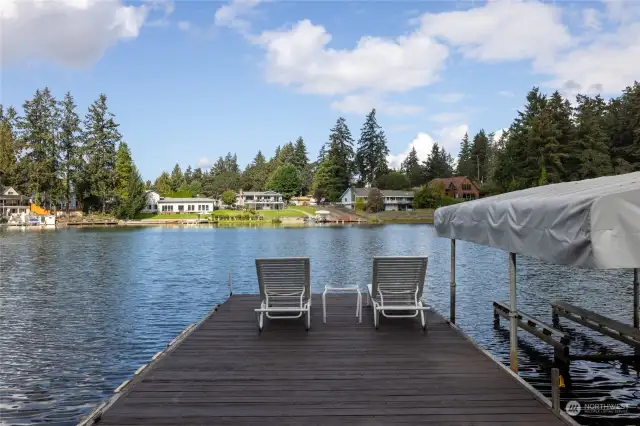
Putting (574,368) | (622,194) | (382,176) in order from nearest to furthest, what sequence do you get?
(622,194) → (574,368) → (382,176)

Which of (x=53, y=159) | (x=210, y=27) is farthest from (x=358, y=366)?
(x=53, y=159)

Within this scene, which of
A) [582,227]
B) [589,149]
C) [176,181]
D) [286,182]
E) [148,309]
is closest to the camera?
[582,227]

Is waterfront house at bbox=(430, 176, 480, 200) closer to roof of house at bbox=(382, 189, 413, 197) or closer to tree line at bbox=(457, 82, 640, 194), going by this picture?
roof of house at bbox=(382, 189, 413, 197)

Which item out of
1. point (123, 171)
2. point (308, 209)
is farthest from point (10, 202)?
point (308, 209)

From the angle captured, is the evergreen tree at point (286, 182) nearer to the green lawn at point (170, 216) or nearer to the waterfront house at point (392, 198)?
the waterfront house at point (392, 198)

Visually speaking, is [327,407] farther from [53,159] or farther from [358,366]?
[53,159]

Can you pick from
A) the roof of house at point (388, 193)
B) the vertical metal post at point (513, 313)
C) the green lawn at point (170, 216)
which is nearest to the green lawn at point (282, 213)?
the green lawn at point (170, 216)

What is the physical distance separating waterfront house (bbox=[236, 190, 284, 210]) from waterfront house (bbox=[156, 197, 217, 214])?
734 centimetres

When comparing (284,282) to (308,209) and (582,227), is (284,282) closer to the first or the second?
(582,227)

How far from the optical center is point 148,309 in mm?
13984

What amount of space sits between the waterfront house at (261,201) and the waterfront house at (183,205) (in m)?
7.34

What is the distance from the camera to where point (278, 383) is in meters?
5.18

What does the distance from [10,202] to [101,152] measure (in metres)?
16.5

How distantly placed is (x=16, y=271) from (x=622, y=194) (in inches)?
974
